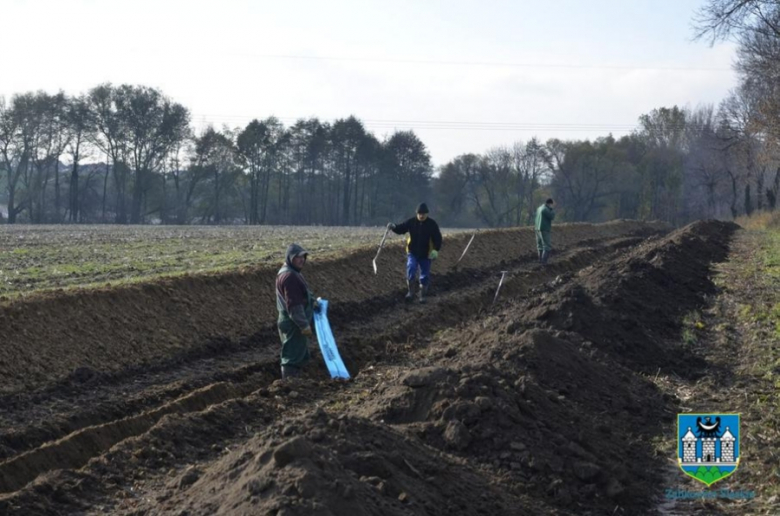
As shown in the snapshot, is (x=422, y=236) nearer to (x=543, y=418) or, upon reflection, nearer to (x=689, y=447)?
(x=543, y=418)

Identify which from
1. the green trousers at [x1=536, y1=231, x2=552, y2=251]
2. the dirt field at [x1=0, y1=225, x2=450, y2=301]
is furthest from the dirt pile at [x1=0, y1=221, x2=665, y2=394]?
the green trousers at [x1=536, y1=231, x2=552, y2=251]

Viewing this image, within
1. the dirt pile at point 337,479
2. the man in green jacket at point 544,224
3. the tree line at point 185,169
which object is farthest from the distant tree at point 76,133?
the dirt pile at point 337,479

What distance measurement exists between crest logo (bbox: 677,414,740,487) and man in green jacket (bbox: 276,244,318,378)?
4724 mm

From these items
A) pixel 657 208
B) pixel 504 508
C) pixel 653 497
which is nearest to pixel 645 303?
pixel 653 497

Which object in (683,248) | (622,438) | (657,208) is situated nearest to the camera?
(622,438)

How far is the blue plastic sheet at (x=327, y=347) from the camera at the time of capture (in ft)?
37.3

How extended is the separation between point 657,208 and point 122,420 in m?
80.1

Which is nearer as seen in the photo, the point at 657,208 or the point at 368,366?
the point at 368,366

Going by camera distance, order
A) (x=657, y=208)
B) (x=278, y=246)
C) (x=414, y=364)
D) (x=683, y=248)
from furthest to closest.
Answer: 1. (x=657, y=208)
2. (x=278, y=246)
3. (x=683, y=248)
4. (x=414, y=364)

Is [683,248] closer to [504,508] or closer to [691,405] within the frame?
[691,405]

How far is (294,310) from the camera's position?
10.8m

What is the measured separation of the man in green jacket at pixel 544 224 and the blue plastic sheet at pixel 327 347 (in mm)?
14008

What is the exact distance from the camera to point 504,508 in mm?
6367

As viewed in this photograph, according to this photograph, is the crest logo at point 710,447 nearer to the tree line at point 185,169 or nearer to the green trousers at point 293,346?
the green trousers at point 293,346
